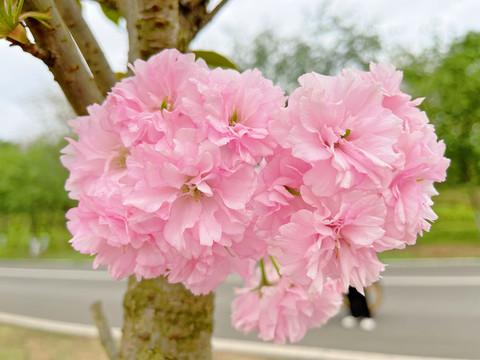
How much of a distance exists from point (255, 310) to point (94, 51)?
794mm

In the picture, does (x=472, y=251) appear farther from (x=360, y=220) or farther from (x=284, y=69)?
(x=360, y=220)

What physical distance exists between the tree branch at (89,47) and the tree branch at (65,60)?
0.26 ft

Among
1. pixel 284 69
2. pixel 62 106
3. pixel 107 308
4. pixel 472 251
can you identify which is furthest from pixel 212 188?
pixel 62 106

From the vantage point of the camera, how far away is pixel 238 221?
62 cm

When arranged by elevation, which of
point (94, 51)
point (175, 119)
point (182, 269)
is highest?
point (94, 51)

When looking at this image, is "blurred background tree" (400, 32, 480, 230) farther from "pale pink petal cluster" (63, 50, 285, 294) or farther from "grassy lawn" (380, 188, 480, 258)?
"pale pink petal cluster" (63, 50, 285, 294)

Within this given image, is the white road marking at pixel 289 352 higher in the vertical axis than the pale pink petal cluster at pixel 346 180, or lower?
lower

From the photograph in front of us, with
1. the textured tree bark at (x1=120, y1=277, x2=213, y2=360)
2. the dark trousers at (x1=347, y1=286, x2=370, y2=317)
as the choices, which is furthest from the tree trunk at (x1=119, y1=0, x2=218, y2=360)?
the dark trousers at (x1=347, y1=286, x2=370, y2=317)

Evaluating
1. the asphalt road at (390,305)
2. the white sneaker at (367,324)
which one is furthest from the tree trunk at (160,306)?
the white sneaker at (367,324)

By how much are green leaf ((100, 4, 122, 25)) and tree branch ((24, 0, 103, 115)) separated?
0.52m

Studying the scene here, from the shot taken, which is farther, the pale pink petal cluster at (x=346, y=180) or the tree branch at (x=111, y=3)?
the tree branch at (x=111, y=3)

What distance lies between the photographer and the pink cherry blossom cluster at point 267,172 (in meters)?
0.60

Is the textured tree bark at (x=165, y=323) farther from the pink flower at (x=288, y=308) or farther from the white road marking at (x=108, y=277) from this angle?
the white road marking at (x=108, y=277)

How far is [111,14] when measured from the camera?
1420 mm
